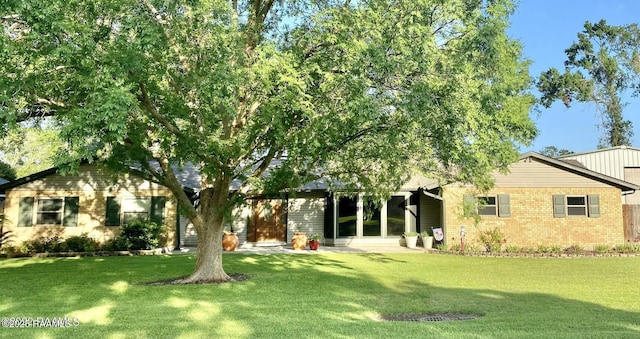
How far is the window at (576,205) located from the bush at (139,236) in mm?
15446

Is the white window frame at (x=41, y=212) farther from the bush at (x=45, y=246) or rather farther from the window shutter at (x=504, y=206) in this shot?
the window shutter at (x=504, y=206)

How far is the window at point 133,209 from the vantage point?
1797 centimetres

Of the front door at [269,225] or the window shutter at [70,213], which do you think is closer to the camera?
the window shutter at [70,213]

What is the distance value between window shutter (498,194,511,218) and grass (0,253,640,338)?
4.49 metres

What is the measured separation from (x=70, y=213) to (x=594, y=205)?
66.7 ft

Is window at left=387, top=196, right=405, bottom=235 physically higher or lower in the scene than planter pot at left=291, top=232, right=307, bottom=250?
higher

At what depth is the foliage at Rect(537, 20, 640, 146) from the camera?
1505 inches

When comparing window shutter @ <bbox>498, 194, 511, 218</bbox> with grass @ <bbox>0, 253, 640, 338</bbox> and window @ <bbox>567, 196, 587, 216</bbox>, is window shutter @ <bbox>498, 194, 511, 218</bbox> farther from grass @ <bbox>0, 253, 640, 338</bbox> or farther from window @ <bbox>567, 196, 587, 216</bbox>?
grass @ <bbox>0, 253, 640, 338</bbox>

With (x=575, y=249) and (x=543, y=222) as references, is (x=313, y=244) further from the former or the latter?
(x=575, y=249)

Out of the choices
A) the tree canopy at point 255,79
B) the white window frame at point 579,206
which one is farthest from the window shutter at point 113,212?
the white window frame at point 579,206

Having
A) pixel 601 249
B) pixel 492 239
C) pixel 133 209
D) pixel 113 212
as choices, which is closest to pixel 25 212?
pixel 113 212

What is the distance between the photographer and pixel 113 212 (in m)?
18.0

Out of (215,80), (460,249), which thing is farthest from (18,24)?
(460,249)

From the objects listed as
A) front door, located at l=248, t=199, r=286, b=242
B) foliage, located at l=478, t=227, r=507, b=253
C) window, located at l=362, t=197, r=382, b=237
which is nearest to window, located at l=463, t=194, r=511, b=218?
foliage, located at l=478, t=227, r=507, b=253
